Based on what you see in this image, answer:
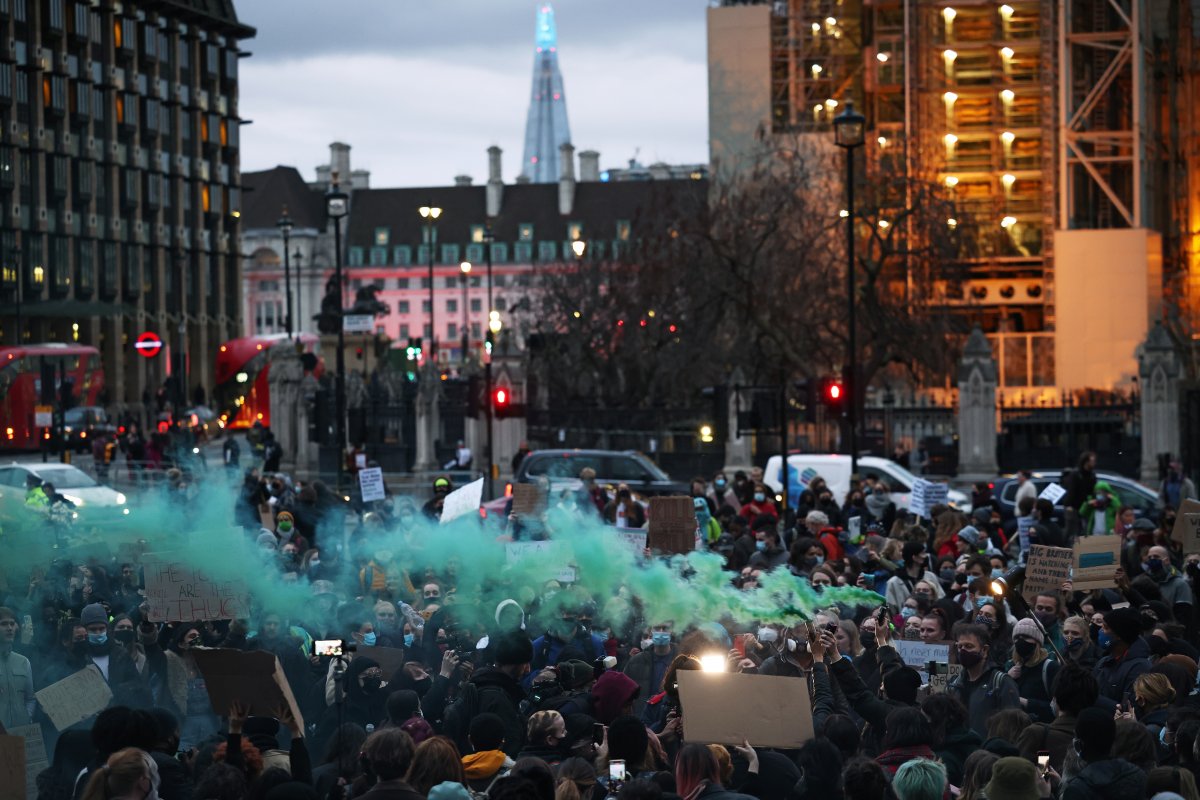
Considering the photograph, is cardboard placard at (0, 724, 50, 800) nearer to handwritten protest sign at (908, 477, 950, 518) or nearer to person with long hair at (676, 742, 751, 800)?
person with long hair at (676, 742, 751, 800)

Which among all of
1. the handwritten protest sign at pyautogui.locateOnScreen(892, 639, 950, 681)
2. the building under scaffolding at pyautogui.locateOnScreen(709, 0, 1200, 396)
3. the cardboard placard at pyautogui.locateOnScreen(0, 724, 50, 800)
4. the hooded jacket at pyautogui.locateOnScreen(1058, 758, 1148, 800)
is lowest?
the cardboard placard at pyautogui.locateOnScreen(0, 724, 50, 800)

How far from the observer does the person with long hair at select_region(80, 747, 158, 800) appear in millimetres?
7527

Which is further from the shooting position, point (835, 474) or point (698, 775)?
point (835, 474)

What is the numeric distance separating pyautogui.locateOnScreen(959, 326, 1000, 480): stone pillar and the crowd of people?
19.5 m

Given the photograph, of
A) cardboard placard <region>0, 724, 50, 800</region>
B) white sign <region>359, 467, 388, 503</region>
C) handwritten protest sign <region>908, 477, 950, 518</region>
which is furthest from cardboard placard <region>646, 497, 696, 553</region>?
white sign <region>359, 467, 388, 503</region>

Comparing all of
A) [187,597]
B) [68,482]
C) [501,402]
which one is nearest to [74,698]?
[187,597]

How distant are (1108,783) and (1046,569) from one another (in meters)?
5.43

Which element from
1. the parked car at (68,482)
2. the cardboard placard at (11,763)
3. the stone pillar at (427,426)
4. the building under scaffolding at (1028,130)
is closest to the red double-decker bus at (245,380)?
the building under scaffolding at (1028,130)

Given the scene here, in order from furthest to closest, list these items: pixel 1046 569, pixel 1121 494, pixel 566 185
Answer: pixel 566 185, pixel 1121 494, pixel 1046 569

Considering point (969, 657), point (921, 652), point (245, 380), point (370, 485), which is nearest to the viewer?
point (969, 657)

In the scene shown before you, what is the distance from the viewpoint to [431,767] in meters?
8.11

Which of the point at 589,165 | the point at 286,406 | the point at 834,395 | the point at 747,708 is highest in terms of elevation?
the point at 589,165

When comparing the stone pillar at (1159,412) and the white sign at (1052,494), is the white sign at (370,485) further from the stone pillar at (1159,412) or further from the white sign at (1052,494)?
the stone pillar at (1159,412)

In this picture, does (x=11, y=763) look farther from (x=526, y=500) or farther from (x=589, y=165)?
(x=589, y=165)
